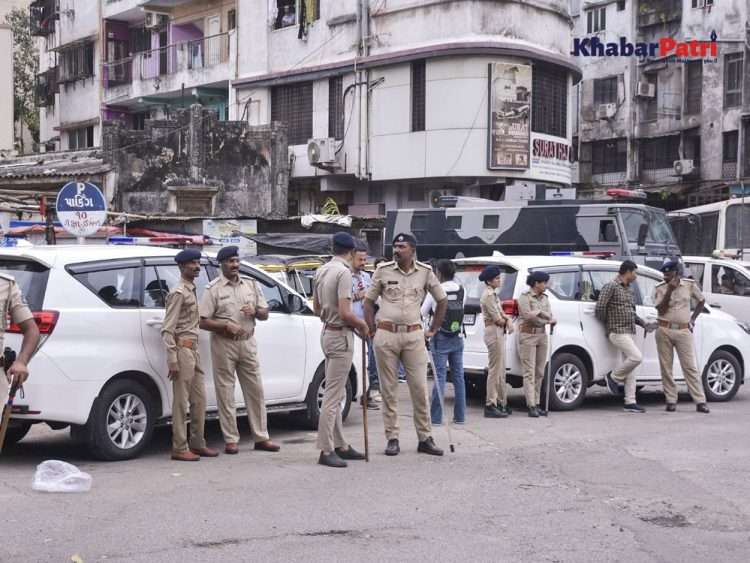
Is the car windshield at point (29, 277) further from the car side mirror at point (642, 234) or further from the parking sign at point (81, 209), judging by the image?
the car side mirror at point (642, 234)

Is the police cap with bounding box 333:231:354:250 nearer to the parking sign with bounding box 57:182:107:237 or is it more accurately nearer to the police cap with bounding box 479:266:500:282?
the police cap with bounding box 479:266:500:282

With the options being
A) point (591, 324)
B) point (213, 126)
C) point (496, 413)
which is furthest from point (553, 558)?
point (213, 126)

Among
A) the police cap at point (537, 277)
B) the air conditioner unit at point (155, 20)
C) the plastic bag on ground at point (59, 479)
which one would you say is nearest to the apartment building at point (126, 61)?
the air conditioner unit at point (155, 20)

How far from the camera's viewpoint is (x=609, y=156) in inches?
1729

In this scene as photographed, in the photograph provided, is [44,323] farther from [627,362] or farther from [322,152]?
[322,152]

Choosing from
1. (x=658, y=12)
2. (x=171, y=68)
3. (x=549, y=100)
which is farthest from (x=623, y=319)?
(x=658, y=12)

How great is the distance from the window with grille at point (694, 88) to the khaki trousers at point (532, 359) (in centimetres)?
3045

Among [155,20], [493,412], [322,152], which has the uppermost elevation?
[155,20]

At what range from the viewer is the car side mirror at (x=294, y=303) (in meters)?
10.8

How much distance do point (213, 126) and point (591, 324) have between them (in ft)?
65.5

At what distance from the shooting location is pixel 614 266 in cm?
1353

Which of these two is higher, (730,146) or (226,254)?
(730,146)

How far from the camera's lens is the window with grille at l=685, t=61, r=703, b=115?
40.3 meters

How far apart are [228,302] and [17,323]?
9.87 feet
